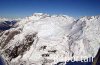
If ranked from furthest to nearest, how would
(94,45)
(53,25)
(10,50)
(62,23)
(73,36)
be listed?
1. (62,23)
2. (53,25)
3. (10,50)
4. (73,36)
5. (94,45)

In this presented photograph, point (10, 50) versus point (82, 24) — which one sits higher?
point (82, 24)

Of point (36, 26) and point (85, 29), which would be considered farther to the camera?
point (36, 26)

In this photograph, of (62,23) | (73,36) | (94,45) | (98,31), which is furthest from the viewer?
(62,23)

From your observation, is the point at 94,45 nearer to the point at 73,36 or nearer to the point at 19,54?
the point at 73,36

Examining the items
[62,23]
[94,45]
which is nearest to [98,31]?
[94,45]

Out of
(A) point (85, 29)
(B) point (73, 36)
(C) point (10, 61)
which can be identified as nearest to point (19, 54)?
(C) point (10, 61)

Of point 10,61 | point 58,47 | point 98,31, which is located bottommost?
point 10,61
